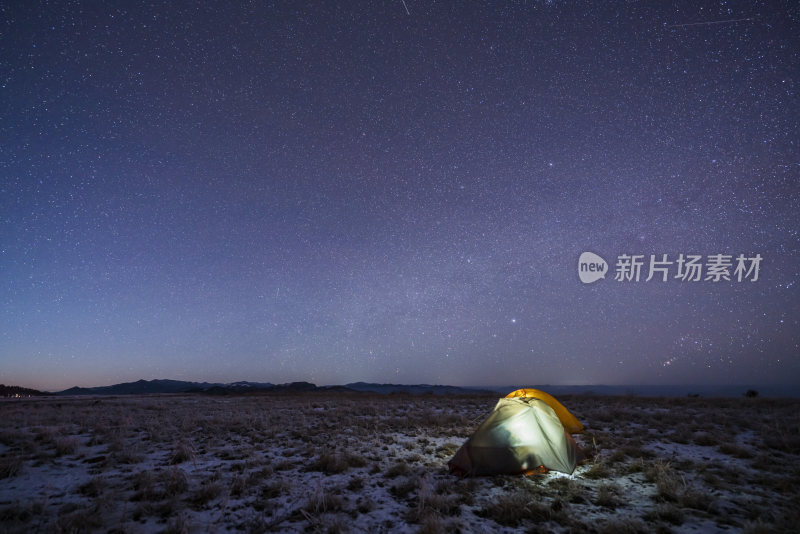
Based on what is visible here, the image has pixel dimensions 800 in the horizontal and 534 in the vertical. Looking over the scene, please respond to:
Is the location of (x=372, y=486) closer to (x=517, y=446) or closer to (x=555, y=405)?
(x=517, y=446)

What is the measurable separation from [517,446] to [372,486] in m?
3.36

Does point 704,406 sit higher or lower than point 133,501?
lower

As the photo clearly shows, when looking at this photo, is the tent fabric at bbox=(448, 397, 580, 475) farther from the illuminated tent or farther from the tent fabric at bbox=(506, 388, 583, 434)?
the tent fabric at bbox=(506, 388, 583, 434)

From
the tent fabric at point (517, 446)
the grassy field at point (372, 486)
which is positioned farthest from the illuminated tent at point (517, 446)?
the grassy field at point (372, 486)

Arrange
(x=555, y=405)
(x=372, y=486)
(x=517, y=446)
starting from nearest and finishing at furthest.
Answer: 1. (x=372, y=486)
2. (x=517, y=446)
3. (x=555, y=405)

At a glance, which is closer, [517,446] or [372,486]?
[372,486]

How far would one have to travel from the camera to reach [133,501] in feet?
21.1

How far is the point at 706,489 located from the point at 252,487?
361 inches

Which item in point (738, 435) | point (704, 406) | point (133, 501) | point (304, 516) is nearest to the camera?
point (304, 516)

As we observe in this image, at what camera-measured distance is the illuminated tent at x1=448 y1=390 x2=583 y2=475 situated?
7754 mm

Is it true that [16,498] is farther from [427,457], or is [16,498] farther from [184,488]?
[427,457]

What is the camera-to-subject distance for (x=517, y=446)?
7863mm

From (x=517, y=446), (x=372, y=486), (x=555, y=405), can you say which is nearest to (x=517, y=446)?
(x=517, y=446)

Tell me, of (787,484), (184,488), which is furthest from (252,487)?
(787,484)
